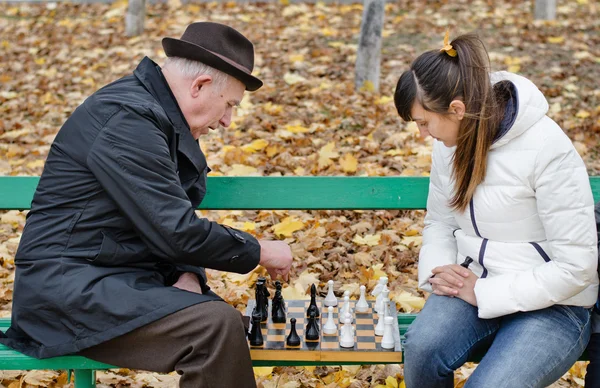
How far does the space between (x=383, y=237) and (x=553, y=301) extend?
2.21m

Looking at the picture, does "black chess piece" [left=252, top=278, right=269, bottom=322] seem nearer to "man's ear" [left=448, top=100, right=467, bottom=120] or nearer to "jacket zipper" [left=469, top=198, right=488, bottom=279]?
"jacket zipper" [left=469, top=198, right=488, bottom=279]

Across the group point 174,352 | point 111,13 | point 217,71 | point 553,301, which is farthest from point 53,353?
point 111,13

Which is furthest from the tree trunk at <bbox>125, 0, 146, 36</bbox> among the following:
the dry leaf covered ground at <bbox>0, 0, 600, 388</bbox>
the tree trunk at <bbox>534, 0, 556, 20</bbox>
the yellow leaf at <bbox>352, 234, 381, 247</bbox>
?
the yellow leaf at <bbox>352, 234, 381, 247</bbox>

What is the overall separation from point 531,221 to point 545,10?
26.1 feet

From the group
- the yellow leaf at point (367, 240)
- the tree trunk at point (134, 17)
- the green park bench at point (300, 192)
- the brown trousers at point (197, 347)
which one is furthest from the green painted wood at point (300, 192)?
the tree trunk at point (134, 17)

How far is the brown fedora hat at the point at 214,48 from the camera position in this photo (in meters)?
3.19

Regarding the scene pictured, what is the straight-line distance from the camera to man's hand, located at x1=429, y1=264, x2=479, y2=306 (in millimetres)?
3260

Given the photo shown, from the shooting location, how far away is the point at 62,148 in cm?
311

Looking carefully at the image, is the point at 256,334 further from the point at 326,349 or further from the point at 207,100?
the point at 207,100

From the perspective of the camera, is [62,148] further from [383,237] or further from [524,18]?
[524,18]

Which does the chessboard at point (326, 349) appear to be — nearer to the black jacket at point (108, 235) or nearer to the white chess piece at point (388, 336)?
the white chess piece at point (388, 336)

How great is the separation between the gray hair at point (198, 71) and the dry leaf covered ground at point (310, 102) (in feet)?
5.14

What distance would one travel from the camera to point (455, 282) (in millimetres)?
3289

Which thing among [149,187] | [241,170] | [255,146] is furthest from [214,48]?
[255,146]
